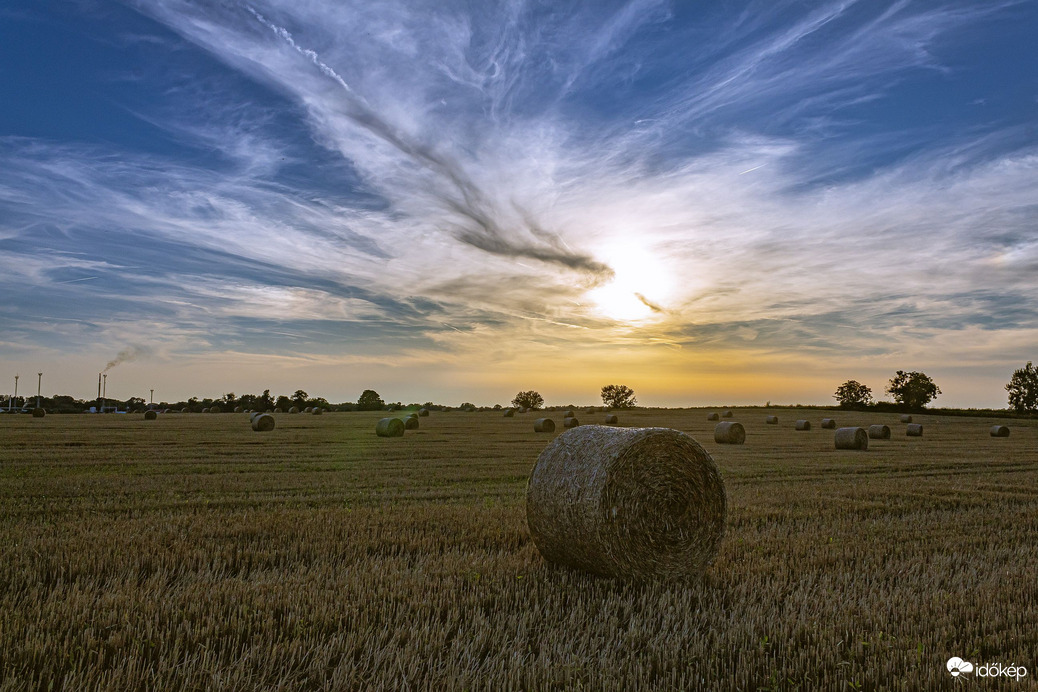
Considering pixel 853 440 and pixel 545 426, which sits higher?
pixel 545 426

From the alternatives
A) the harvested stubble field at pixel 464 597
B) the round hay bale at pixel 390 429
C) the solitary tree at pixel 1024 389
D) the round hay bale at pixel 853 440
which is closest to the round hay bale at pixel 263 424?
the round hay bale at pixel 390 429

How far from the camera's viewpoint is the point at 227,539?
7.99m

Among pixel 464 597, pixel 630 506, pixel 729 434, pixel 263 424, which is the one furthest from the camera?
pixel 263 424

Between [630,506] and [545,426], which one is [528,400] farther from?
[630,506]

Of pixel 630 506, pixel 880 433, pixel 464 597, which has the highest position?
pixel 630 506

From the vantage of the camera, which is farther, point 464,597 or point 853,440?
point 853,440

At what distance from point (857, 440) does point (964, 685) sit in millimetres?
25216

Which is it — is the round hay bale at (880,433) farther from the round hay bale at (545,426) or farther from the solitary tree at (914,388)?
the solitary tree at (914,388)

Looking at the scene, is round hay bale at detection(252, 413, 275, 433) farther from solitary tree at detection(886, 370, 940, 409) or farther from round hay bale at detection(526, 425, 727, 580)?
solitary tree at detection(886, 370, 940, 409)

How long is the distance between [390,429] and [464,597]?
26096 millimetres

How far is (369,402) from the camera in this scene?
82.2 meters

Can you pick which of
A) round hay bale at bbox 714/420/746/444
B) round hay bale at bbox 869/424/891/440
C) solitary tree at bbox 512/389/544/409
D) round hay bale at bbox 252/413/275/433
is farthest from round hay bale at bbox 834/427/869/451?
solitary tree at bbox 512/389/544/409

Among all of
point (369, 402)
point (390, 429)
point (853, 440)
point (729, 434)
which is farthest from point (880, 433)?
point (369, 402)

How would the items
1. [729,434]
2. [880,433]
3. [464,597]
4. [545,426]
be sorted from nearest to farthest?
[464,597]
[729,434]
[880,433]
[545,426]
